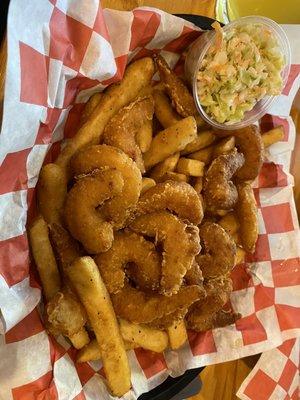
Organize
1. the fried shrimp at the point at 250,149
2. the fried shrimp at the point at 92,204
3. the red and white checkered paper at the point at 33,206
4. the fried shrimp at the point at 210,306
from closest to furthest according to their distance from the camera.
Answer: the red and white checkered paper at the point at 33,206, the fried shrimp at the point at 92,204, the fried shrimp at the point at 210,306, the fried shrimp at the point at 250,149

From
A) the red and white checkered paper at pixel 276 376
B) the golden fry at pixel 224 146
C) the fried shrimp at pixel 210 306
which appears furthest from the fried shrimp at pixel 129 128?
the red and white checkered paper at pixel 276 376

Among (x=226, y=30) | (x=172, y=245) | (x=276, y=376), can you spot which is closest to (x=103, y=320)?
(x=172, y=245)

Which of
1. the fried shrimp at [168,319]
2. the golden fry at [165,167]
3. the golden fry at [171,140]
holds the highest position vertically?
the golden fry at [171,140]

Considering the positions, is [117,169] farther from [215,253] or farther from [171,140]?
[215,253]

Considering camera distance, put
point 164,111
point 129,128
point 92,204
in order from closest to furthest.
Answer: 1. point 92,204
2. point 129,128
3. point 164,111

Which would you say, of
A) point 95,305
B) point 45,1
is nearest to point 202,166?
point 95,305

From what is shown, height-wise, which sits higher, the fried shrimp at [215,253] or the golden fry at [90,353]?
the fried shrimp at [215,253]

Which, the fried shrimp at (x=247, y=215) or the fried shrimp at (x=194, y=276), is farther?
the fried shrimp at (x=247, y=215)

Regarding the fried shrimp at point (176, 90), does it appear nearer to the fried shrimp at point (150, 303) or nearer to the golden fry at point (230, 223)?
the golden fry at point (230, 223)
